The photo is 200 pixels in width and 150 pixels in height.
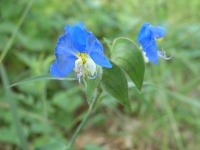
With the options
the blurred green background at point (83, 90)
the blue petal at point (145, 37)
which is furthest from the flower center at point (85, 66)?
the blurred green background at point (83, 90)

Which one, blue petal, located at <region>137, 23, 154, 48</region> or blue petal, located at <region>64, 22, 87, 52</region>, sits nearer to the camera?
blue petal, located at <region>64, 22, 87, 52</region>

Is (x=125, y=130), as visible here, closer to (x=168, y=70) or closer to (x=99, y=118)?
(x=99, y=118)

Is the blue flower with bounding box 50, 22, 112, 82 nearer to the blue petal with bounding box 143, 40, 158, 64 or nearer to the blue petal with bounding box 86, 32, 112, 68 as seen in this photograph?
the blue petal with bounding box 86, 32, 112, 68

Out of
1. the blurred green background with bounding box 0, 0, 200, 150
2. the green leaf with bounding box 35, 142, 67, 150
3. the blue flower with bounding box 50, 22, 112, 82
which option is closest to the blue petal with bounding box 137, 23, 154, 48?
the blue flower with bounding box 50, 22, 112, 82

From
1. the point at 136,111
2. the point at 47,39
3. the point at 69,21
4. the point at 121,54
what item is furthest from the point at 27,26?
the point at 121,54

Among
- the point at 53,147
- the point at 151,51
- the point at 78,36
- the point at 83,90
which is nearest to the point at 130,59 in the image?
the point at 151,51

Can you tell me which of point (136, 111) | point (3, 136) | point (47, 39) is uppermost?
point (47, 39)

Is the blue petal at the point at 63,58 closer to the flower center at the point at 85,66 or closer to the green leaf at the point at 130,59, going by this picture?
the flower center at the point at 85,66
